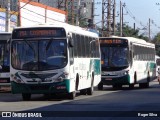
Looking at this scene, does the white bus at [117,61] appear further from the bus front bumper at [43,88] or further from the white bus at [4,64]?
the bus front bumper at [43,88]

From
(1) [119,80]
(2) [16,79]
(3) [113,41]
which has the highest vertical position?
(3) [113,41]

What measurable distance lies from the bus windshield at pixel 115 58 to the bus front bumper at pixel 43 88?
471 inches

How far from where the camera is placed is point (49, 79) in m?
24.3

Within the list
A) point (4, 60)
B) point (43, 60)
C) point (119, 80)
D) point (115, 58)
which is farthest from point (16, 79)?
point (115, 58)

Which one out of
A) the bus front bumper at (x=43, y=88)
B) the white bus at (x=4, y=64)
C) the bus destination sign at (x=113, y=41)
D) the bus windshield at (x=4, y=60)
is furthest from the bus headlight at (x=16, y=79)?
the bus destination sign at (x=113, y=41)

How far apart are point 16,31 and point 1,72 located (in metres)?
7.67

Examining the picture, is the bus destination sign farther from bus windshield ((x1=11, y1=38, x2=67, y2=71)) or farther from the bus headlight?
the bus headlight

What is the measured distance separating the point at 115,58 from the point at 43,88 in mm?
12335

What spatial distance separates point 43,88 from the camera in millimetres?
24438

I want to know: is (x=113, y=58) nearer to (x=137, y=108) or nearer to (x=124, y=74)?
(x=124, y=74)

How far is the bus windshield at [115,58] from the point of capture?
118 feet

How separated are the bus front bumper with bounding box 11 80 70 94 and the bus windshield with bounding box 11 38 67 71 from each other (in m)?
0.68

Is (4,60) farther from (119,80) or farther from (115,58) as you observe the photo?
(119,80)

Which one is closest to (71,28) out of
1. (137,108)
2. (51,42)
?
(51,42)
